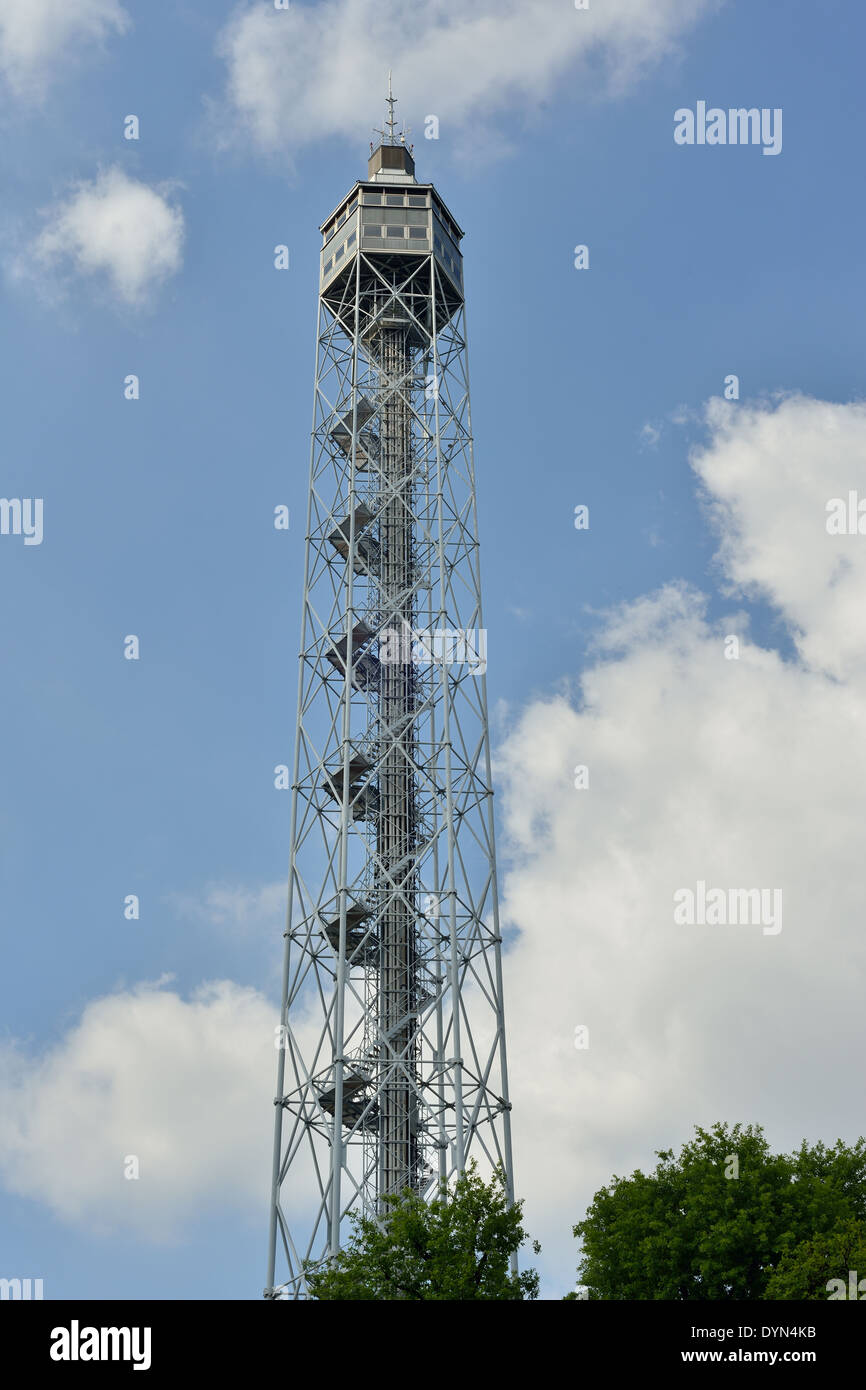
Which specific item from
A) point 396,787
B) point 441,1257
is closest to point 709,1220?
point 441,1257

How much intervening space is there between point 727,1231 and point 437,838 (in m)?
17.4

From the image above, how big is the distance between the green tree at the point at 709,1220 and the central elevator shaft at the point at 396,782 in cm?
722

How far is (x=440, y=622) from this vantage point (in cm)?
6216

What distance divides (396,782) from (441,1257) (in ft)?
76.1

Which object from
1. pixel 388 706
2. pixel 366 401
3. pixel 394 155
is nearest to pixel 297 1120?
pixel 388 706

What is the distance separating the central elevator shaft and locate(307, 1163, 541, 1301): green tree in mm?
11235

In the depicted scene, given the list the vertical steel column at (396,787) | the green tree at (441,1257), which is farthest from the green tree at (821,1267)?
the vertical steel column at (396,787)

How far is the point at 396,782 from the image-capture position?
60.8 m

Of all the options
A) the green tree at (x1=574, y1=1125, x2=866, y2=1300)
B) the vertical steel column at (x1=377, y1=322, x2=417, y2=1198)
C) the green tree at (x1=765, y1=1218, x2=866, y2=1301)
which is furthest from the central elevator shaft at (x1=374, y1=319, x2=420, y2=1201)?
the green tree at (x1=765, y1=1218, x2=866, y2=1301)

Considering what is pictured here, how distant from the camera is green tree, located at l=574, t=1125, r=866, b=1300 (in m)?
49.8

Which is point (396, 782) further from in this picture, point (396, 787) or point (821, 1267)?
point (821, 1267)

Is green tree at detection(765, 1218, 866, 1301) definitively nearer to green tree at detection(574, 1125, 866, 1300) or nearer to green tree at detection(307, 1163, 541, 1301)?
green tree at detection(574, 1125, 866, 1300)
